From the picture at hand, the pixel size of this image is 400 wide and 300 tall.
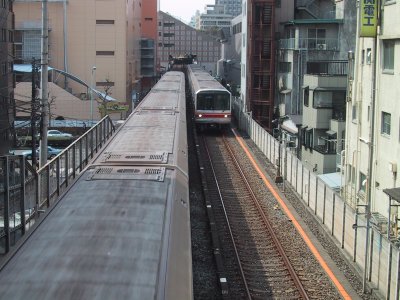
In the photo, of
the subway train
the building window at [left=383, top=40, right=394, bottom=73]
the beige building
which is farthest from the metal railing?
the beige building

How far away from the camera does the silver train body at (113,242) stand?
3979mm

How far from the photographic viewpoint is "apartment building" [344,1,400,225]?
492 inches

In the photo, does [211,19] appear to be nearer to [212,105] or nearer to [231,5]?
[231,5]

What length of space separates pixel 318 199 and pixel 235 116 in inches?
713

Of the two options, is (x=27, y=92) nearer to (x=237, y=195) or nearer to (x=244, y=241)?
(x=237, y=195)

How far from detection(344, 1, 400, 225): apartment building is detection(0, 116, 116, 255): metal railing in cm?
613

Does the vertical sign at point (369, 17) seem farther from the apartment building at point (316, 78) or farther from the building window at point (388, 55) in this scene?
the apartment building at point (316, 78)

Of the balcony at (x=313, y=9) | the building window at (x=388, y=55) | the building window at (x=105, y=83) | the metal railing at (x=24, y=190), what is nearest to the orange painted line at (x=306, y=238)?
the building window at (x=388, y=55)

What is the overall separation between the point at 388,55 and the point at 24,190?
9.42 m

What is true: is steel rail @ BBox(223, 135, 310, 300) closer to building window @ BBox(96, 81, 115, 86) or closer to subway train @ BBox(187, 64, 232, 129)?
subway train @ BBox(187, 64, 232, 129)

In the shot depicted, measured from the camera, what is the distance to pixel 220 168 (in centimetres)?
1856

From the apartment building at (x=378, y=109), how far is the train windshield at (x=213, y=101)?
9057 millimetres

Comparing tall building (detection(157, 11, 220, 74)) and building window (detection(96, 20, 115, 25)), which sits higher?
tall building (detection(157, 11, 220, 74))

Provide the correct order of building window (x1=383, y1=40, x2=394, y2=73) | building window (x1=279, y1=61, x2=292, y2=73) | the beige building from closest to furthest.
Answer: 1. building window (x1=383, y1=40, x2=394, y2=73)
2. building window (x1=279, y1=61, x2=292, y2=73)
3. the beige building
